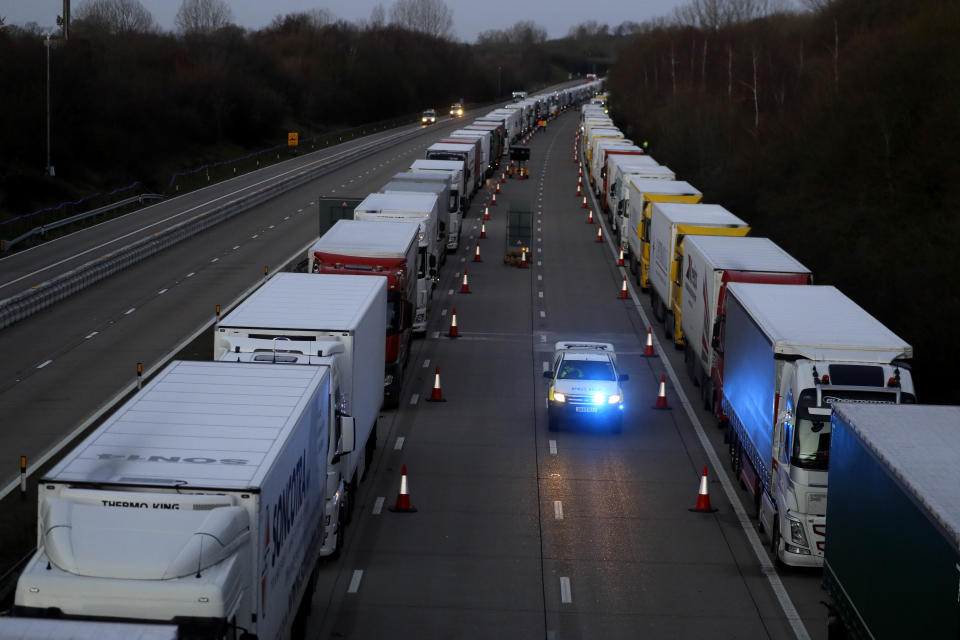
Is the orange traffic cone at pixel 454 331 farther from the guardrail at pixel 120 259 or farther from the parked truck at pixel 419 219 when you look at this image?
the guardrail at pixel 120 259

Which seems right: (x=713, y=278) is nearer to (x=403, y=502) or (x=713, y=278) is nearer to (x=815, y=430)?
(x=403, y=502)

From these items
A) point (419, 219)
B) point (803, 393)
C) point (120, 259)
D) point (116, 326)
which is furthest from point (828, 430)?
point (120, 259)

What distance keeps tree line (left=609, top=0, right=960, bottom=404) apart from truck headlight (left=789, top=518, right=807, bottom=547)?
322 centimetres

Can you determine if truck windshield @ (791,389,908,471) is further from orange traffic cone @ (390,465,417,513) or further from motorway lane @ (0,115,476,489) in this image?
motorway lane @ (0,115,476,489)

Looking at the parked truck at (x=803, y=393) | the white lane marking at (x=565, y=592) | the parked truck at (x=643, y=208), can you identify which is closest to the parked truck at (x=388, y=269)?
the parked truck at (x=803, y=393)

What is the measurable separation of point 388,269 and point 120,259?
68.7ft

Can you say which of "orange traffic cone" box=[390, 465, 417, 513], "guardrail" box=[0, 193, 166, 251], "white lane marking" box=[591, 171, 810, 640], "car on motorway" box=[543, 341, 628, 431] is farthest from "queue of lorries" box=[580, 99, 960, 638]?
"guardrail" box=[0, 193, 166, 251]

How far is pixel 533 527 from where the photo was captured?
60.9 feet

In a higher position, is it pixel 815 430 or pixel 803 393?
pixel 803 393

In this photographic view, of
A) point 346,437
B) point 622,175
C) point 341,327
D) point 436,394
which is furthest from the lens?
point 622,175

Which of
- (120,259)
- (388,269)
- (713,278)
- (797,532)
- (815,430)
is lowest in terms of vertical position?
(120,259)

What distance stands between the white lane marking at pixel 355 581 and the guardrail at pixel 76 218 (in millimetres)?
35772

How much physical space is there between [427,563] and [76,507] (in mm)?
8416

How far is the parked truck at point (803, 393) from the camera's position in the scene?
15891 mm
